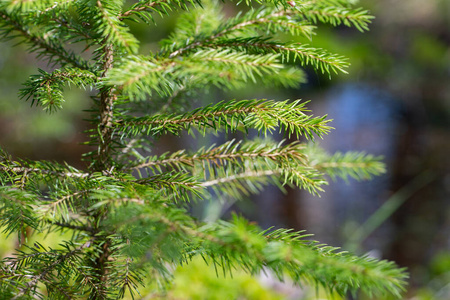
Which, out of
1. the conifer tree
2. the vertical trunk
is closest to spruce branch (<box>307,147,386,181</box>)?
the conifer tree

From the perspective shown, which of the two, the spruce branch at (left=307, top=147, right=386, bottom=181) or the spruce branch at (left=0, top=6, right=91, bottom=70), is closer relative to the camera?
the spruce branch at (left=0, top=6, right=91, bottom=70)

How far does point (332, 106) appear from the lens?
8.82 feet

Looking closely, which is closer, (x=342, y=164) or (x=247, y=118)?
(x=247, y=118)

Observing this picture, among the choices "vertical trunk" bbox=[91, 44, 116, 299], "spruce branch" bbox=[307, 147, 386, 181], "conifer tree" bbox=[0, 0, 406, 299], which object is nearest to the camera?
"conifer tree" bbox=[0, 0, 406, 299]

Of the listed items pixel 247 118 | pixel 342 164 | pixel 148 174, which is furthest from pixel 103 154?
pixel 342 164

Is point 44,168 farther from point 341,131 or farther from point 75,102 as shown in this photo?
point 341,131

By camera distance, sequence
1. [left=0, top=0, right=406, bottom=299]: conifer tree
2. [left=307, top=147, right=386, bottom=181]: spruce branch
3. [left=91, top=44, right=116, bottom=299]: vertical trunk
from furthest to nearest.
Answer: [left=307, top=147, right=386, bottom=181]: spruce branch → [left=91, top=44, right=116, bottom=299]: vertical trunk → [left=0, top=0, right=406, bottom=299]: conifer tree

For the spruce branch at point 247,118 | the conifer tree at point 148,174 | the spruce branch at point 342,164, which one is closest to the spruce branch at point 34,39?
the conifer tree at point 148,174

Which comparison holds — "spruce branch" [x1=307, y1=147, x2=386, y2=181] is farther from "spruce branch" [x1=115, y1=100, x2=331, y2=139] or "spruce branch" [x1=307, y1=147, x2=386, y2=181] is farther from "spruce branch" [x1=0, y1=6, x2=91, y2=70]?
"spruce branch" [x1=0, y1=6, x2=91, y2=70]

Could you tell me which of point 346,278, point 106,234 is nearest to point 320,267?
point 346,278

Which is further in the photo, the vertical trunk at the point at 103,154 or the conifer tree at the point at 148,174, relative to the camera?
the vertical trunk at the point at 103,154

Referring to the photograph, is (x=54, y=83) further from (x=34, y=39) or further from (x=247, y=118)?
(x=247, y=118)

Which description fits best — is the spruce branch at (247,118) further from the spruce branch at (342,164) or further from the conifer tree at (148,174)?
the spruce branch at (342,164)

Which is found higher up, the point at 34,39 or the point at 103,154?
the point at 34,39
